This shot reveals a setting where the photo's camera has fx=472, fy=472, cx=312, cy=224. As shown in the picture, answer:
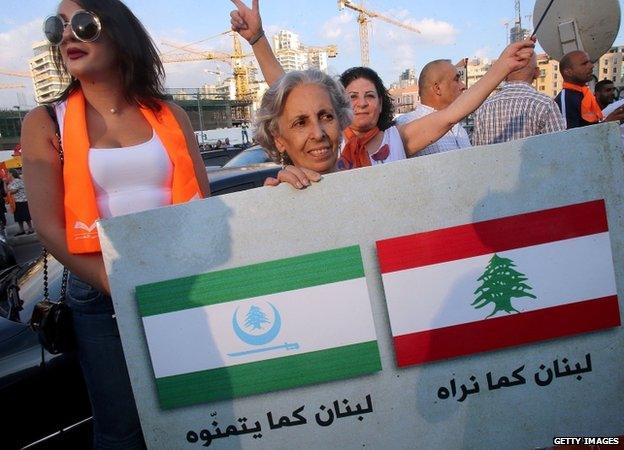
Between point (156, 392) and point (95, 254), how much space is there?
484 millimetres

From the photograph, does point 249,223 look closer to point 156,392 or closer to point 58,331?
point 156,392

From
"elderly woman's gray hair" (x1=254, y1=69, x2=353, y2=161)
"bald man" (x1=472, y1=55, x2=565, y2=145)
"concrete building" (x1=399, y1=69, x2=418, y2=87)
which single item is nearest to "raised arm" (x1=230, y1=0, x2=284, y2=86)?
"elderly woman's gray hair" (x1=254, y1=69, x2=353, y2=161)

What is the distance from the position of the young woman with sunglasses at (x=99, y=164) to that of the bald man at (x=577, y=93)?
4.35 m

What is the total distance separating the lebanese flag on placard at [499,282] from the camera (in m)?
1.42

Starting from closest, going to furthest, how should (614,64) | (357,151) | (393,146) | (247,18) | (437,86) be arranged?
(247,18) < (393,146) < (357,151) < (437,86) < (614,64)

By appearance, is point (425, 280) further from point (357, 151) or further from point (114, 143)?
point (357, 151)

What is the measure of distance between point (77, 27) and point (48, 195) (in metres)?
0.56

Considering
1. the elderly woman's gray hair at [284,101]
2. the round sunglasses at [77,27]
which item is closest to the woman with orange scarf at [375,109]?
the elderly woman's gray hair at [284,101]

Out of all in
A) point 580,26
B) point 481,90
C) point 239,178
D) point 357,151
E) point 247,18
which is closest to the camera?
point 481,90

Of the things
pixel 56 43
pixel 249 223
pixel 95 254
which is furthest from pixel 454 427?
pixel 56 43

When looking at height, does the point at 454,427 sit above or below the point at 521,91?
below

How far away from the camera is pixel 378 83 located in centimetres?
288

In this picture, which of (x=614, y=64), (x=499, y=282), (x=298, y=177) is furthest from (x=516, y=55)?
(x=614, y=64)

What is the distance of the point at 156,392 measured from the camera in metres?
1.49
